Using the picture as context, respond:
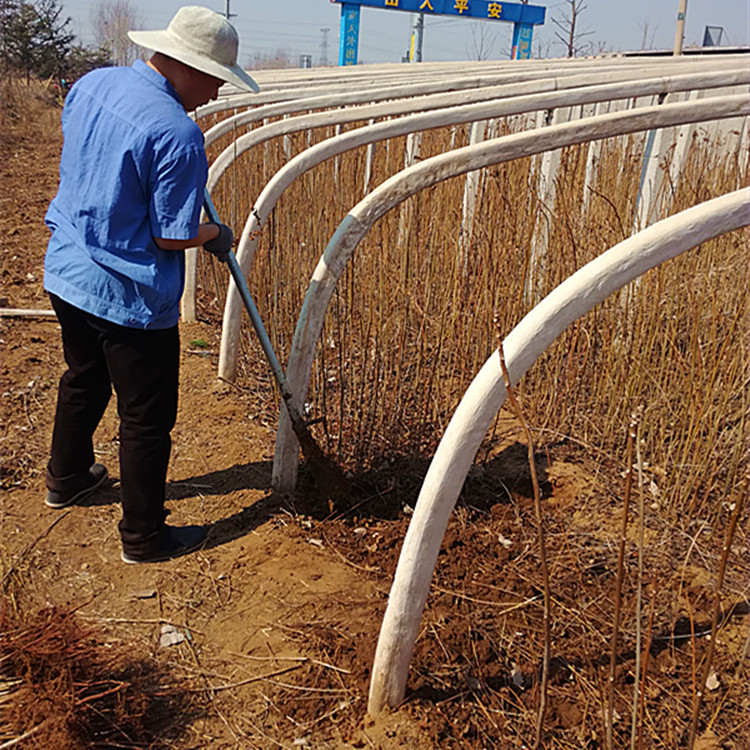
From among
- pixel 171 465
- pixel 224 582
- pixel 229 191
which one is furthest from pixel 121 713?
pixel 229 191

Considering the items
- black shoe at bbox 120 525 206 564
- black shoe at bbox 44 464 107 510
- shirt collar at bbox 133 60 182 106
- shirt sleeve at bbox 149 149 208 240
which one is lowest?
black shoe at bbox 120 525 206 564

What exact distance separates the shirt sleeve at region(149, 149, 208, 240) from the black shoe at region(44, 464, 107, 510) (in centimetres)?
115

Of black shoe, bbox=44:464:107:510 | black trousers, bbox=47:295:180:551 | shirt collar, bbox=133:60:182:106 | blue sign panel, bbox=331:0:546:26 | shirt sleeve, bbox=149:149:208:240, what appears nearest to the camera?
shirt sleeve, bbox=149:149:208:240

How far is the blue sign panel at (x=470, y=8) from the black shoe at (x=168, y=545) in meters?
14.1

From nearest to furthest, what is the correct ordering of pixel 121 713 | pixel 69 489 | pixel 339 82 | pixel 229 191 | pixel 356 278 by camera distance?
pixel 121 713 < pixel 69 489 < pixel 356 278 < pixel 229 191 < pixel 339 82

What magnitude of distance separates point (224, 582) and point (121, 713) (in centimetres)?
67

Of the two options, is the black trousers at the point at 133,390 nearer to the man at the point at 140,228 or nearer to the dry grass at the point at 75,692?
the man at the point at 140,228

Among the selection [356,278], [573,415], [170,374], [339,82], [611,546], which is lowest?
[611,546]

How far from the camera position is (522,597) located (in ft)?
7.25

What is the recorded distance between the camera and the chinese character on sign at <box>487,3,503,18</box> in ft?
51.8

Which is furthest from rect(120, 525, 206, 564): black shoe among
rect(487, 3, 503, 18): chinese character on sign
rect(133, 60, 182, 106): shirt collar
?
rect(487, 3, 503, 18): chinese character on sign

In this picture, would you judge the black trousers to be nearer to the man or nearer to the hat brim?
the man

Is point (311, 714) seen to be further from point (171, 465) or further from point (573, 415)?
point (573, 415)

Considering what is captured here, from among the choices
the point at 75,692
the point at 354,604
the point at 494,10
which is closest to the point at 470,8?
the point at 494,10
